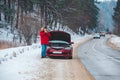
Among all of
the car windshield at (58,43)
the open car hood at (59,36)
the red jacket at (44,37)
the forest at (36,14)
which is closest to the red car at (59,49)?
the car windshield at (58,43)

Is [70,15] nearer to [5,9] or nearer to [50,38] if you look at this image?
[5,9]

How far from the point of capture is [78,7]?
9106cm

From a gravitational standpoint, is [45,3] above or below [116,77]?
above

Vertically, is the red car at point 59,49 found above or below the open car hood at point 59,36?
below

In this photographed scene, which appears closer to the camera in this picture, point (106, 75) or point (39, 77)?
point (39, 77)

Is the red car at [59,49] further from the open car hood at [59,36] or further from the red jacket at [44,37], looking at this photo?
the red jacket at [44,37]

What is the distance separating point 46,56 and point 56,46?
3.28 feet

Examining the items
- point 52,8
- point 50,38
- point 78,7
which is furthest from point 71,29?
point 50,38

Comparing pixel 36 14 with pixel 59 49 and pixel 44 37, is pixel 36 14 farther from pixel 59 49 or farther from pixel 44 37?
pixel 44 37

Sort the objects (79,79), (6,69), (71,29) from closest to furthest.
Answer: (79,79) < (6,69) < (71,29)

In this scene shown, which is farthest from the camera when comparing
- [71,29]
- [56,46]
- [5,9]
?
[71,29]

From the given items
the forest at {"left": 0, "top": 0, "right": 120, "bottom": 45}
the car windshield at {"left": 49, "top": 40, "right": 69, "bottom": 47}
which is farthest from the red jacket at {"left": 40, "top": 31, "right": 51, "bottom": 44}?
the forest at {"left": 0, "top": 0, "right": 120, "bottom": 45}

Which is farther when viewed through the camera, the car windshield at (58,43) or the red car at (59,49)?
the car windshield at (58,43)

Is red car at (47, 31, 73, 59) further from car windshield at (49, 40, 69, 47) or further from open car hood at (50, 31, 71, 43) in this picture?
open car hood at (50, 31, 71, 43)
